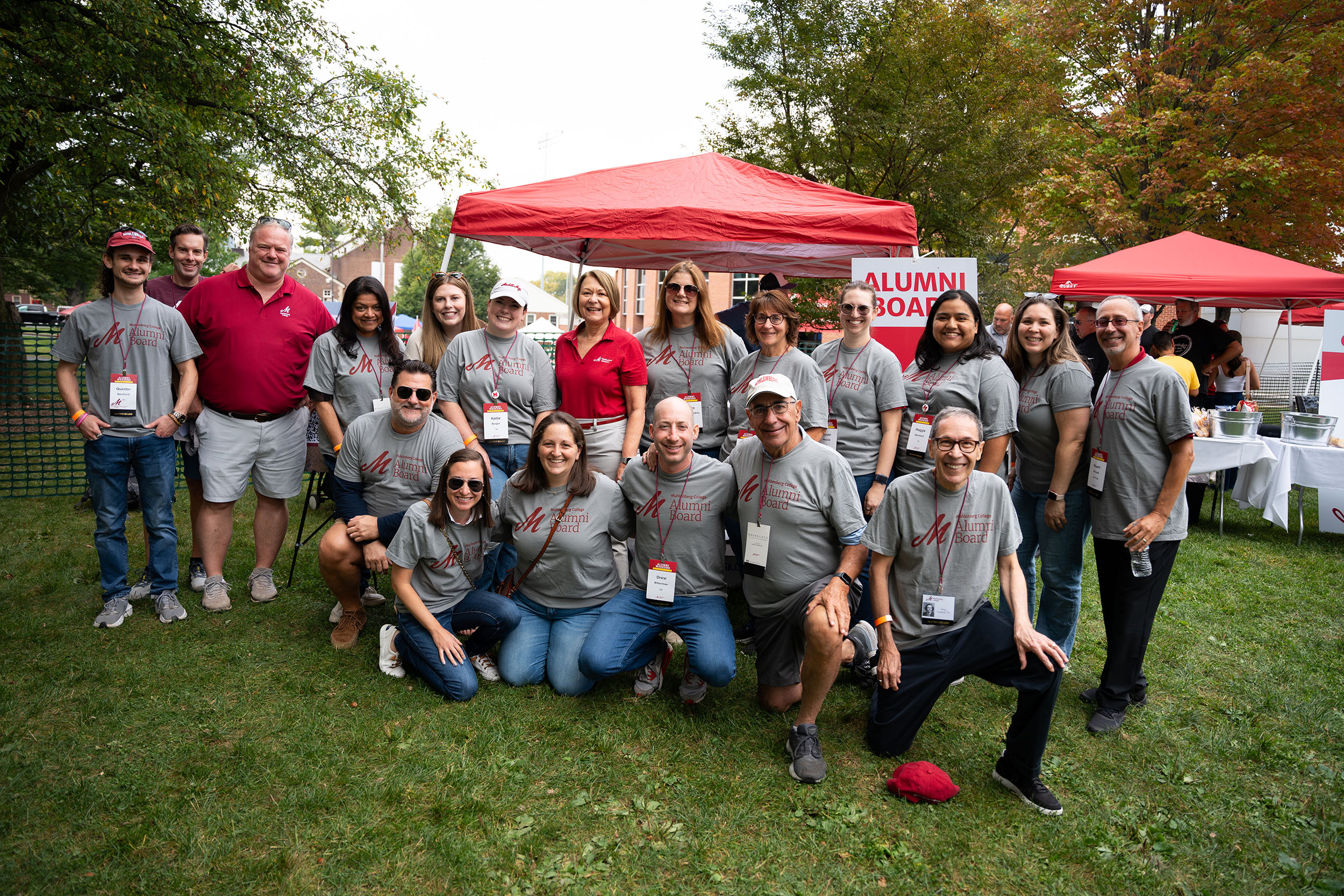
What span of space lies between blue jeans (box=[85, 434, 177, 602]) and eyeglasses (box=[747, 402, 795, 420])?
321 cm

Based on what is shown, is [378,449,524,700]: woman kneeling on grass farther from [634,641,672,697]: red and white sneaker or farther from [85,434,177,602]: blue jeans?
[85,434,177,602]: blue jeans

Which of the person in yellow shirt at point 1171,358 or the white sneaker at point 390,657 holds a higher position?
the person in yellow shirt at point 1171,358

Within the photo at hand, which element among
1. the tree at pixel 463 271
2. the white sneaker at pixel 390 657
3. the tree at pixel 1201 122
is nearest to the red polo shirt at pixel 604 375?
the white sneaker at pixel 390 657

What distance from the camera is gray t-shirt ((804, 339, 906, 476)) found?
3.79 meters

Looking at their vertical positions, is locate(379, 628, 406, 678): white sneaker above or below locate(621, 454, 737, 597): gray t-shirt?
below

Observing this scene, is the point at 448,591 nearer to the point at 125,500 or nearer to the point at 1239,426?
the point at 125,500

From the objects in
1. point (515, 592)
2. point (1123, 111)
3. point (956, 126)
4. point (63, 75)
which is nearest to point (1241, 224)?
point (1123, 111)

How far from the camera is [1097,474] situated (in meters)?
3.36

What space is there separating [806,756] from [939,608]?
30.3 inches

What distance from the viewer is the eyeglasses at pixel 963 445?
2.81 metres

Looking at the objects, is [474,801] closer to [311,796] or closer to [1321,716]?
[311,796]

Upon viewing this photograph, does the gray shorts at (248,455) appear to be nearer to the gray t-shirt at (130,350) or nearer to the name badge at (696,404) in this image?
the gray t-shirt at (130,350)

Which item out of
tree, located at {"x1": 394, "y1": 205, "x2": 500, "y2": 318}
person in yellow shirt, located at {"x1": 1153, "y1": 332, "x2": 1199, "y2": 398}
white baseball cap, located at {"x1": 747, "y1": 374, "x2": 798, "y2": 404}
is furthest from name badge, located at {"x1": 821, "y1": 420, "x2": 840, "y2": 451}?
tree, located at {"x1": 394, "y1": 205, "x2": 500, "y2": 318}

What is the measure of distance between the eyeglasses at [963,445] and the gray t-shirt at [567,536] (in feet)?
4.79
